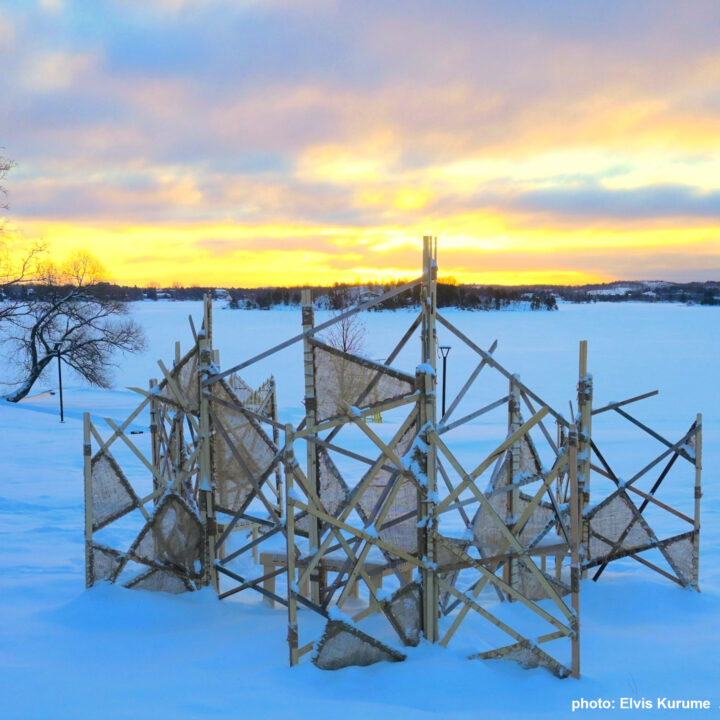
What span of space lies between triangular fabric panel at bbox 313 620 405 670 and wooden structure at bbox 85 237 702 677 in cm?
1

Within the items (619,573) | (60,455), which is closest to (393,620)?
(619,573)

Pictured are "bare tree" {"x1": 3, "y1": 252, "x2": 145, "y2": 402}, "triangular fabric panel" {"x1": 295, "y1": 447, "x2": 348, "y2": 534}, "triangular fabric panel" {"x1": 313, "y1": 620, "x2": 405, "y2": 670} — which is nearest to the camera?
"triangular fabric panel" {"x1": 313, "y1": 620, "x2": 405, "y2": 670}

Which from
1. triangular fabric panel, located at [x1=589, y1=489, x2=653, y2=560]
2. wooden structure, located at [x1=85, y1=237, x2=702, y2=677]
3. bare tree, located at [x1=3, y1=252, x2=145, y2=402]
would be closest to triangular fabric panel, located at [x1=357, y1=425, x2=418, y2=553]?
wooden structure, located at [x1=85, y1=237, x2=702, y2=677]

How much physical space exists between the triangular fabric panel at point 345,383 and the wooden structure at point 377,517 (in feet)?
0.05

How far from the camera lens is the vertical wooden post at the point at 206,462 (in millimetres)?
7586

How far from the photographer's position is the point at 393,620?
21.5 feet

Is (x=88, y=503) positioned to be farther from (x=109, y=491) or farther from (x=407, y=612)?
(x=407, y=612)

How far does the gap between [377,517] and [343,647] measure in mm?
1208

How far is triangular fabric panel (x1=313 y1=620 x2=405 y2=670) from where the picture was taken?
6133 millimetres

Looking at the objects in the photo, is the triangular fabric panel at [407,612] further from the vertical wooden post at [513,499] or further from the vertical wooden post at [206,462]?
the vertical wooden post at [206,462]

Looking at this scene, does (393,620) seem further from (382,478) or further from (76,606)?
(76,606)

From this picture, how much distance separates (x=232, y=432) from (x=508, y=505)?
11.3 ft

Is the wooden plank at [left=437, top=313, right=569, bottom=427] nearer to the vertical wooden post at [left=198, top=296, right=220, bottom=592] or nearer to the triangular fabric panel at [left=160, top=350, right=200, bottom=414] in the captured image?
the vertical wooden post at [left=198, top=296, right=220, bottom=592]

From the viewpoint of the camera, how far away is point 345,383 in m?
6.95
